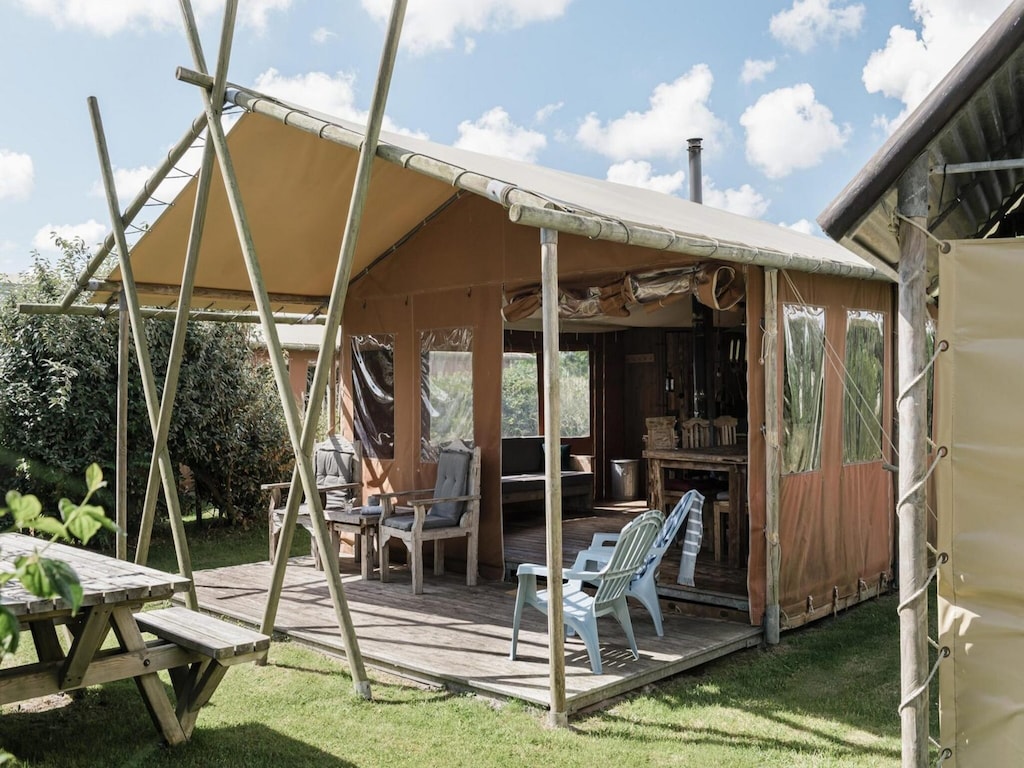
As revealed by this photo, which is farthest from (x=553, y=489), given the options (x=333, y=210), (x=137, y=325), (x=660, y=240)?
(x=333, y=210)

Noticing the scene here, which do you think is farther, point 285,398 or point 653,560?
point 653,560

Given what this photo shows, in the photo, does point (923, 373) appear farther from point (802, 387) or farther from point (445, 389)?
point (445, 389)

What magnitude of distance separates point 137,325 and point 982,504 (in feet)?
16.2

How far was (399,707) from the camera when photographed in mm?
4727

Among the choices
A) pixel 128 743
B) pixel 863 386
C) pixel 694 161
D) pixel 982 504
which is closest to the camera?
pixel 982 504

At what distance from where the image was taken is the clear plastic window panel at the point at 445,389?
752 cm

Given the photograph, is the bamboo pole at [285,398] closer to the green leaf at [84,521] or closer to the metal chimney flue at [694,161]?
the green leaf at [84,521]

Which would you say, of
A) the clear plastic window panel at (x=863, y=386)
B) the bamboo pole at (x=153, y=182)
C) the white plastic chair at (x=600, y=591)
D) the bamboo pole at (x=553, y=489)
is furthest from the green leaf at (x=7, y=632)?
the clear plastic window panel at (x=863, y=386)

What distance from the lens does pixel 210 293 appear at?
7.94 metres

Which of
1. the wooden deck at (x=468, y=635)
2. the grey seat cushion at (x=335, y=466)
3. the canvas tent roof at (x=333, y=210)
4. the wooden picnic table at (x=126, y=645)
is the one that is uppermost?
the canvas tent roof at (x=333, y=210)

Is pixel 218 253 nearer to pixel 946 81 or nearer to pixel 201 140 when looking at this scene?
pixel 201 140

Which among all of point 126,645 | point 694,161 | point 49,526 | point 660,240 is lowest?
point 126,645

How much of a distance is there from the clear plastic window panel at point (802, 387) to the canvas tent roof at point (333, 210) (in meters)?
0.37

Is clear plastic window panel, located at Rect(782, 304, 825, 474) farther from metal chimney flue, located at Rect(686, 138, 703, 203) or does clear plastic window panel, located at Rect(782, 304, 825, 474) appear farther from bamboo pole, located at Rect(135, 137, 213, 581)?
metal chimney flue, located at Rect(686, 138, 703, 203)
